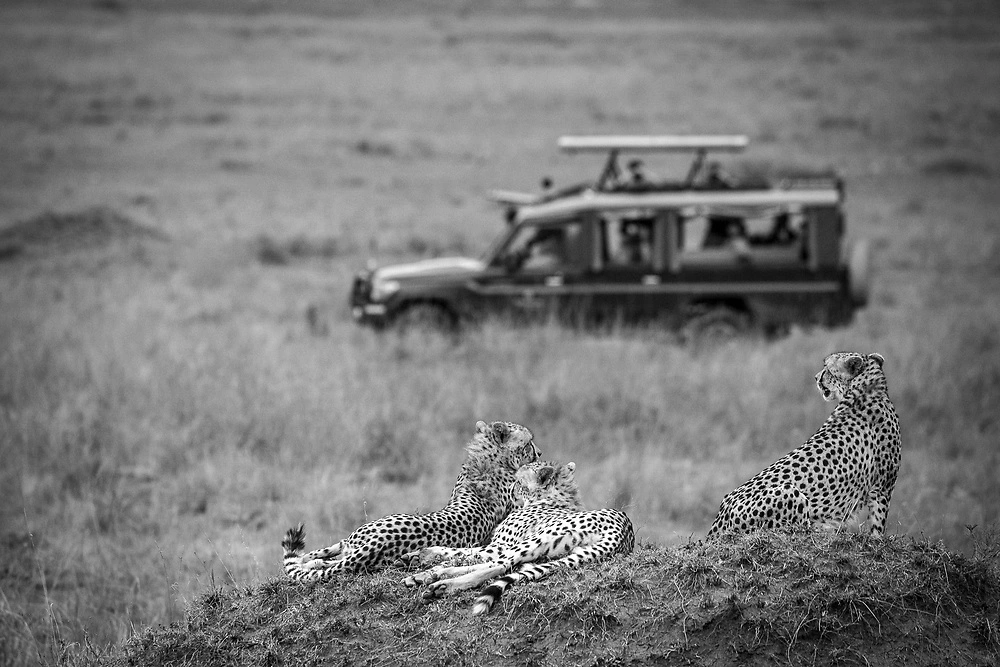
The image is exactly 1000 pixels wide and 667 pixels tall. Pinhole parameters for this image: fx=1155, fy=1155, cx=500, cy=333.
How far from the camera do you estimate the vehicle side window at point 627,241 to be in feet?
37.7

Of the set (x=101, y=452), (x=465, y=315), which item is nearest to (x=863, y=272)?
(x=465, y=315)

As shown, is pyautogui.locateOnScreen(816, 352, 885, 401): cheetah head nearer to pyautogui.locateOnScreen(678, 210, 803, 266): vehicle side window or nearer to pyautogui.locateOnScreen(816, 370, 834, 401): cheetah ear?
pyautogui.locateOnScreen(816, 370, 834, 401): cheetah ear

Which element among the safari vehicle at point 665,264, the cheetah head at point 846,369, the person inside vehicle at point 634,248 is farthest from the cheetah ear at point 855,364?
the person inside vehicle at point 634,248

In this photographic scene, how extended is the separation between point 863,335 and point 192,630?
9.21 m

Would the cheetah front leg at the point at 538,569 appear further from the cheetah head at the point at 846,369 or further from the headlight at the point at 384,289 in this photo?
the headlight at the point at 384,289

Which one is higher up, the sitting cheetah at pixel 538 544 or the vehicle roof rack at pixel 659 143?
the vehicle roof rack at pixel 659 143

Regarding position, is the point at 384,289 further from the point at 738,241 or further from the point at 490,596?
the point at 490,596

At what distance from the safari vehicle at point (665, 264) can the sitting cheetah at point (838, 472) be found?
6.28m

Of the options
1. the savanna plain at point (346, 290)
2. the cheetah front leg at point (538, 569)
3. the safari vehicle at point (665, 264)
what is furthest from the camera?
the safari vehicle at point (665, 264)

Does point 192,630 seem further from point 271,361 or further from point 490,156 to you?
point 490,156

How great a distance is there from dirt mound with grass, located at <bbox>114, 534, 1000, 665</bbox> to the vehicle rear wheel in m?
7.19

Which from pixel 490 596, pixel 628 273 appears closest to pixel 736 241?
pixel 628 273

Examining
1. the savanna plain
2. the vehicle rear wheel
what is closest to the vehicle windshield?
the savanna plain

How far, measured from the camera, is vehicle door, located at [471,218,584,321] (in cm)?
1151
